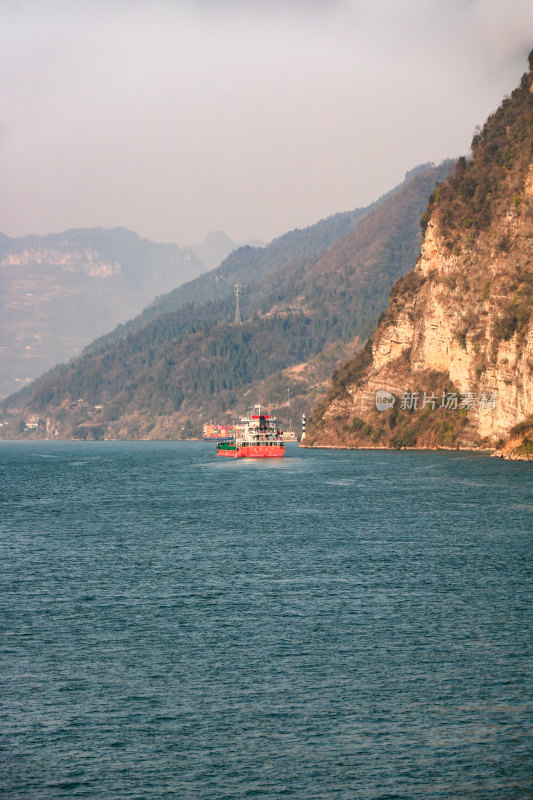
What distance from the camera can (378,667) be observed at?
135ft

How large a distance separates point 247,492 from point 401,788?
10207 centimetres

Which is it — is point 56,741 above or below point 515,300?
below

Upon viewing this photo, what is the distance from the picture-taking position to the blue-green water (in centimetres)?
3078

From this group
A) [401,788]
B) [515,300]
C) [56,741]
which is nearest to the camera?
[401,788]

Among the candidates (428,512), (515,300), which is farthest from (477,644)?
(515,300)

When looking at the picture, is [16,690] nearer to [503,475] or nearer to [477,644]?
[477,644]

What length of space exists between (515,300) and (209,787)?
532 ft

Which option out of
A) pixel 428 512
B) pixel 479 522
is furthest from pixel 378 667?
pixel 428 512

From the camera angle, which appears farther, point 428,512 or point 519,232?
point 519,232

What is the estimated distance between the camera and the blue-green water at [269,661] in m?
30.8

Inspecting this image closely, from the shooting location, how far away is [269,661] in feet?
139

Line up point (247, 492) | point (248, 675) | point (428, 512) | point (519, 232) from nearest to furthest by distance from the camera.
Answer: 1. point (248, 675)
2. point (428, 512)
3. point (247, 492)
4. point (519, 232)

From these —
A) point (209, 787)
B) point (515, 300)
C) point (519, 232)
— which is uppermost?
point (519, 232)

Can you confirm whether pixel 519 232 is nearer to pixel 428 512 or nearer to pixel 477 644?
pixel 428 512
